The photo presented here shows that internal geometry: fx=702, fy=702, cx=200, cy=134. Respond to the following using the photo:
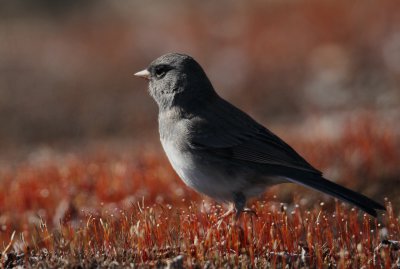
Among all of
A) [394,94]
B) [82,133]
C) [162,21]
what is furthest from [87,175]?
[162,21]

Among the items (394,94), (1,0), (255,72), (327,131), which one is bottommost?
(327,131)

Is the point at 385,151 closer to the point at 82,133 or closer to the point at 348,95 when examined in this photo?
the point at 348,95

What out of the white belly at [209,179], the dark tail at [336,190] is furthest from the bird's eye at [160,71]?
the dark tail at [336,190]

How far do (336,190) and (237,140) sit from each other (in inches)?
37.9

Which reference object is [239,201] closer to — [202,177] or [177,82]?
[202,177]

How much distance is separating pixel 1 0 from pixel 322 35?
13.6 metres

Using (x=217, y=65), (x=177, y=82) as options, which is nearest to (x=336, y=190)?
(x=177, y=82)

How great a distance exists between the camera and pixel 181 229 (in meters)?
4.51

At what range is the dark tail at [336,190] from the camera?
460 centimetres

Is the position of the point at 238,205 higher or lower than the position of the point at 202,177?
lower

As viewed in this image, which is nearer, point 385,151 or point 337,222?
point 337,222

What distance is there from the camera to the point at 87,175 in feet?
25.6

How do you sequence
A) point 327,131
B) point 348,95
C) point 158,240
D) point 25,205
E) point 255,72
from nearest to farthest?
point 158,240
point 25,205
point 327,131
point 348,95
point 255,72

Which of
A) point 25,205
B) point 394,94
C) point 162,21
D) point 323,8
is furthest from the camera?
point 162,21
